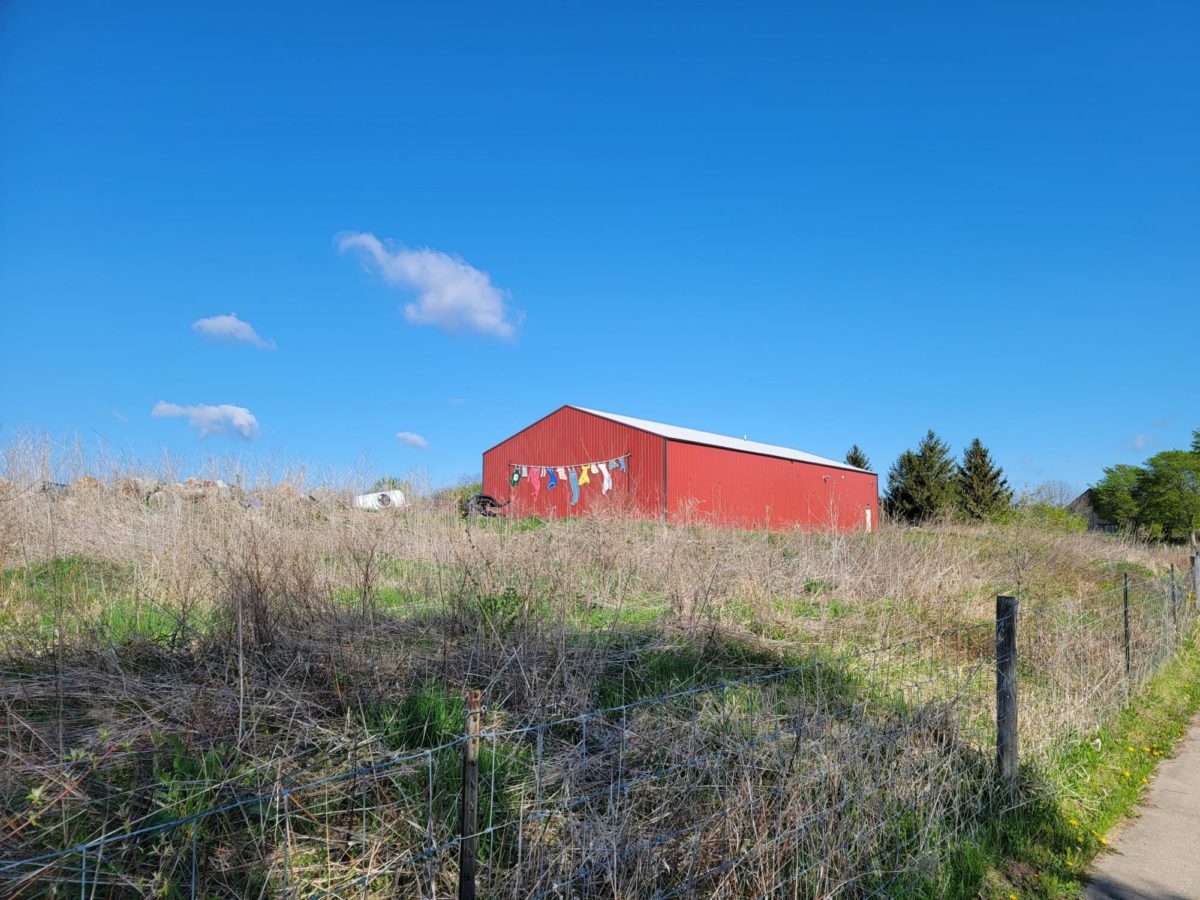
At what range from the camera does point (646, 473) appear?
24.1 meters

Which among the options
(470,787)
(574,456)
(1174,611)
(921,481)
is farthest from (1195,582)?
(921,481)

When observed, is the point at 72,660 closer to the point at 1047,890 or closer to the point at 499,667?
the point at 499,667

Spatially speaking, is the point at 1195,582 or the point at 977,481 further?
the point at 977,481

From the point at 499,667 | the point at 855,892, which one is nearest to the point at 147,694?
the point at 499,667

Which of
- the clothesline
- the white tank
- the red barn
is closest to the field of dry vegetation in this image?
the white tank

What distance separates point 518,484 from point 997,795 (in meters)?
25.7

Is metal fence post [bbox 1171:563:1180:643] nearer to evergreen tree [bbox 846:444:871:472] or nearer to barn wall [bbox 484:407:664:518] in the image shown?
barn wall [bbox 484:407:664:518]

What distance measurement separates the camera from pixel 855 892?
3.00 meters

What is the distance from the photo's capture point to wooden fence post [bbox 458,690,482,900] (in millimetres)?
1873

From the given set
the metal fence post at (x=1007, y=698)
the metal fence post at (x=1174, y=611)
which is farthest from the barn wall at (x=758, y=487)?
the metal fence post at (x=1007, y=698)

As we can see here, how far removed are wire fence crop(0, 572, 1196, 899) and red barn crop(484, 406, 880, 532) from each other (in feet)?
57.3

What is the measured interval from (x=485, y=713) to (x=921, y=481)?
43.0m

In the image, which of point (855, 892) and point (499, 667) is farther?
point (499, 667)

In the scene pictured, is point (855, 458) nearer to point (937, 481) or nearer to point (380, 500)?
point (937, 481)
